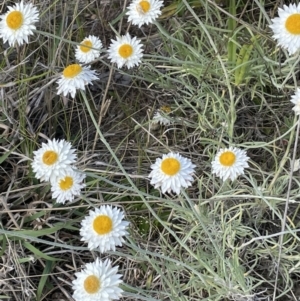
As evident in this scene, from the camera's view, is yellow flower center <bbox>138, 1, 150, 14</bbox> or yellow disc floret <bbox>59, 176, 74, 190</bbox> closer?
yellow disc floret <bbox>59, 176, 74, 190</bbox>

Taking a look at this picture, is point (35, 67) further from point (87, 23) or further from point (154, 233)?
point (154, 233)

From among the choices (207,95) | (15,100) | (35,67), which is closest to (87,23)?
(35,67)

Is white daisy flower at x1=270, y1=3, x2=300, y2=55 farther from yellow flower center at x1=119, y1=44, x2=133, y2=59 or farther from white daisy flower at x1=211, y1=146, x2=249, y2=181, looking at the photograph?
yellow flower center at x1=119, y1=44, x2=133, y2=59

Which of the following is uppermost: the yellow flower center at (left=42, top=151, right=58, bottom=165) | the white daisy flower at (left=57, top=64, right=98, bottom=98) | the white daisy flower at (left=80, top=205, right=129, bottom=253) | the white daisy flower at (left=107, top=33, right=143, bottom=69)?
the white daisy flower at (left=107, top=33, right=143, bottom=69)

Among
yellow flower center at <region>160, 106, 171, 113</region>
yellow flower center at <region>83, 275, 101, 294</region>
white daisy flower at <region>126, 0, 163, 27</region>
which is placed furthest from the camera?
yellow flower center at <region>160, 106, 171, 113</region>

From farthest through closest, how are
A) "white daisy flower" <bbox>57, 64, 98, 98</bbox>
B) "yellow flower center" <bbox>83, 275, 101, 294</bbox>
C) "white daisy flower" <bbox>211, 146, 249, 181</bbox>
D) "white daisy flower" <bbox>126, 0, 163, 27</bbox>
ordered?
"white daisy flower" <bbox>126, 0, 163, 27</bbox>, "white daisy flower" <bbox>57, 64, 98, 98</bbox>, "white daisy flower" <bbox>211, 146, 249, 181</bbox>, "yellow flower center" <bbox>83, 275, 101, 294</bbox>

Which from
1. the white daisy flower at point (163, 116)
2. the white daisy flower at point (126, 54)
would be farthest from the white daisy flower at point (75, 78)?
the white daisy flower at point (163, 116)

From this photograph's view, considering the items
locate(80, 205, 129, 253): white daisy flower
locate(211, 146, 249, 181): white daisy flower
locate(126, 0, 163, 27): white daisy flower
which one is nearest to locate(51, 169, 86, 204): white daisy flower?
locate(80, 205, 129, 253): white daisy flower
